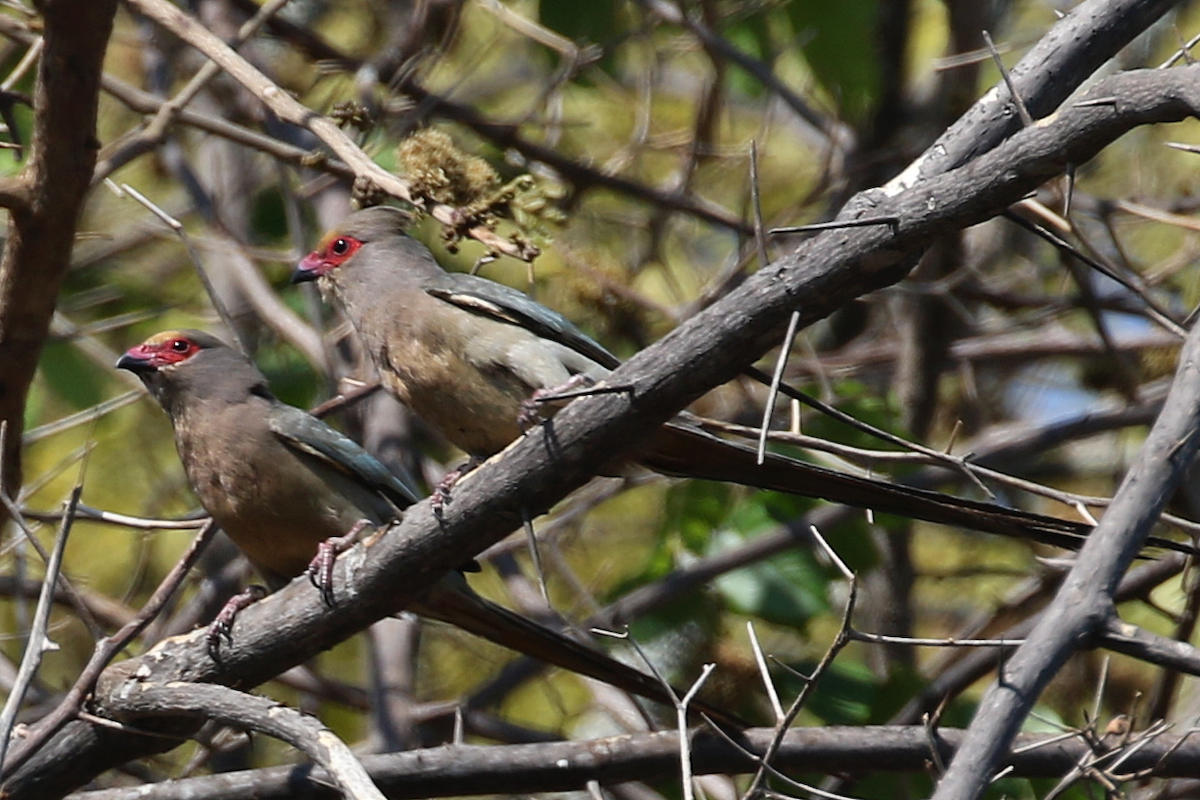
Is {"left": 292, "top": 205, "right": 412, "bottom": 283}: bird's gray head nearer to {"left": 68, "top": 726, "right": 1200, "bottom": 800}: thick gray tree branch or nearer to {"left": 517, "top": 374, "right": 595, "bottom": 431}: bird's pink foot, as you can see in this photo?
{"left": 517, "top": 374, "right": 595, "bottom": 431}: bird's pink foot

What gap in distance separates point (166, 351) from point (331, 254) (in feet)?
2.20

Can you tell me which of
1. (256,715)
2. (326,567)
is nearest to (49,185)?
(326,567)

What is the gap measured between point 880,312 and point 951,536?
61.9 inches

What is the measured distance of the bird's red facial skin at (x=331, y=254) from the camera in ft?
16.8

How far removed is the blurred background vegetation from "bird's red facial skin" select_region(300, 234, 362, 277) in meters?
0.39

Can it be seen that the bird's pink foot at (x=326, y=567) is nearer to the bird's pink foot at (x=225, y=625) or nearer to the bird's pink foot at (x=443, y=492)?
the bird's pink foot at (x=225, y=625)

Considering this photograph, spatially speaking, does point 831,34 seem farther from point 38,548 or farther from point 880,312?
point 38,548

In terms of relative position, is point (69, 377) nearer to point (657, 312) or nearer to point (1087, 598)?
point (657, 312)

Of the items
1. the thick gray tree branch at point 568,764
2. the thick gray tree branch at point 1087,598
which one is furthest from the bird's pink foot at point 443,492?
the thick gray tree branch at point 1087,598

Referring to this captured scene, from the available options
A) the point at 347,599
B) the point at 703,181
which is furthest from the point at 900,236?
the point at 703,181

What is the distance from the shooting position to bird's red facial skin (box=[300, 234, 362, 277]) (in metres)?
5.12

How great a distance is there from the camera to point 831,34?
552cm

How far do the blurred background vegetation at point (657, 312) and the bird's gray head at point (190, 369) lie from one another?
7.4 inches

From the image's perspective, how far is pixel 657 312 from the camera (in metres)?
6.64
